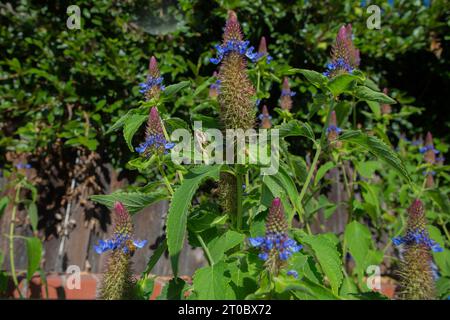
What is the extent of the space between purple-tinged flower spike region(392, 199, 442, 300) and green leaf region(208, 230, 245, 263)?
61 centimetres

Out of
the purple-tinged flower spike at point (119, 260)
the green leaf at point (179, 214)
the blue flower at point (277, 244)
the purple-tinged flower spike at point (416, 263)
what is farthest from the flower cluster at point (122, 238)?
the purple-tinged flower spike at point (416, 263)

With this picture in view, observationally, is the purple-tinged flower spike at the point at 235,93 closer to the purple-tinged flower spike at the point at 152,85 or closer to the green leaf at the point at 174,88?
the green leaf at the point at 174,88

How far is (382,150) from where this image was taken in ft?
4.57

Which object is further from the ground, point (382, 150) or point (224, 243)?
point (382, 150)

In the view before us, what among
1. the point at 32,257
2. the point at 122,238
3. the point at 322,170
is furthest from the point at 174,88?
the point at 32,257

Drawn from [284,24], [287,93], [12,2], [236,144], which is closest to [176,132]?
[236,144]

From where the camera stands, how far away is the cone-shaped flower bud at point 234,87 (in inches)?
55.8

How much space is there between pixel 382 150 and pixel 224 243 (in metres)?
0.62

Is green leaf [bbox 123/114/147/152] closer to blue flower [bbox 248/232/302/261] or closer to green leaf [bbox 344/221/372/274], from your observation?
blue flower [bbox 248/232/302/261]

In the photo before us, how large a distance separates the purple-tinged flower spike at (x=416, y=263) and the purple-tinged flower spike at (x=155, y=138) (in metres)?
0.93

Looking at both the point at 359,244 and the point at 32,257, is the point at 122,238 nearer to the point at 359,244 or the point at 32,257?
the point at 359,244

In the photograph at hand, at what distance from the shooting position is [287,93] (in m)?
2.35

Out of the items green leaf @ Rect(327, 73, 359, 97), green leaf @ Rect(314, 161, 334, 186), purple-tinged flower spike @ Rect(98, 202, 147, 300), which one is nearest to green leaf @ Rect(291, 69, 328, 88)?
green leaf @ Rect(327, 73, 359, 97)

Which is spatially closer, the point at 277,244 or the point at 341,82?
the point at 277,244
